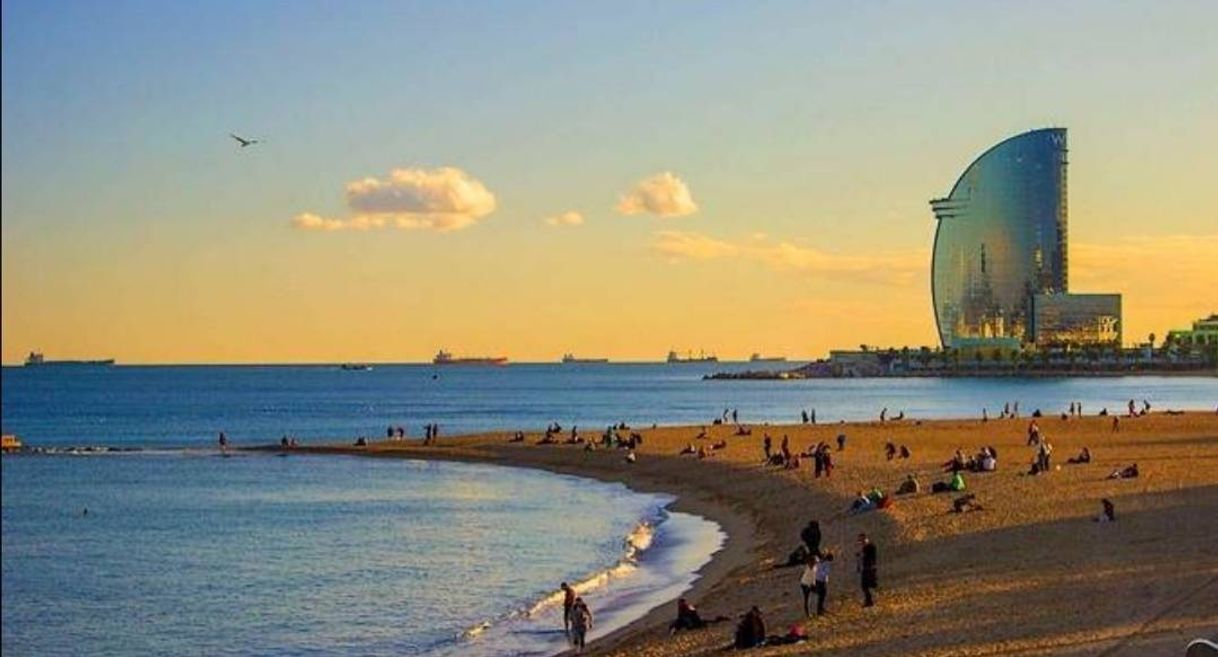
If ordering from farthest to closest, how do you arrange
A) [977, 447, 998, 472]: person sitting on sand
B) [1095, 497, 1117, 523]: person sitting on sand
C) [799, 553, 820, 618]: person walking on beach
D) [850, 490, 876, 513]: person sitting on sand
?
[977, 447, 998, 472]: person sitting on sand → [850, 490, 876, 513]: person sitting on sand → [1095, 497, 1117, 523]: person sitting on sand → [799, 553, 820, 618]: person walking on beach

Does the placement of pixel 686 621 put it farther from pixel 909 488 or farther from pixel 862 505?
pixel 909 488

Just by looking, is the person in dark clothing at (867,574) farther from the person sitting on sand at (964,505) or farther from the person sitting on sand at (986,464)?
the person sitting on sand at (986,464)

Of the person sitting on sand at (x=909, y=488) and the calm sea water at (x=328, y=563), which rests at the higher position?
the person sitting on sand at (x=909, y=488)

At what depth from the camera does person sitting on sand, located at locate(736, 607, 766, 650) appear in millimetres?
17719

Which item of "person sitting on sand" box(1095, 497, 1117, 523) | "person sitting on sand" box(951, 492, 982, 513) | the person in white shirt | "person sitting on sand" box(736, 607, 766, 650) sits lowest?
"person sitting on sand" box(736, 607, 766, 650)

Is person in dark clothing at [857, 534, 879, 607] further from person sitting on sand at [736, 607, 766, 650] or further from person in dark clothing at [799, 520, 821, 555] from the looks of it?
person in dark clothing at [799, 520, 821, 555]

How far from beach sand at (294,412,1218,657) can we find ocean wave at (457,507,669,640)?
172cm

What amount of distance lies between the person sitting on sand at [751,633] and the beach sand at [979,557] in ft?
1.03

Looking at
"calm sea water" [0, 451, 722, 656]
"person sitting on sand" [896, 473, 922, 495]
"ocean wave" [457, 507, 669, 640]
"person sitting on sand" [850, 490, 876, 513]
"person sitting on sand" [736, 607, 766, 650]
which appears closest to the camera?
"person sitting on sand" [736, 607, 766, 650]

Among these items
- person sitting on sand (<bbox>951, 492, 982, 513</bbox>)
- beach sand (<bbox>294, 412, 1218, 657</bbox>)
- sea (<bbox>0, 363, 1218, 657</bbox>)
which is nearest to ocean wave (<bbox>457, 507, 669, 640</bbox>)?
sea (<bbox>0, 363, 1218, 657</bbox>)

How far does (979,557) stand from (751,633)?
6.50m

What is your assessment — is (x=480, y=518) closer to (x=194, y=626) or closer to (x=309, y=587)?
(x=309, y=587)

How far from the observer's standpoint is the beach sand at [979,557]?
54.8ft

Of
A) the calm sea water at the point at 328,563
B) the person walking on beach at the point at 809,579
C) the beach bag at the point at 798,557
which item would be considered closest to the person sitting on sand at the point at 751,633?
the person walking on beach at the point at 809,579
